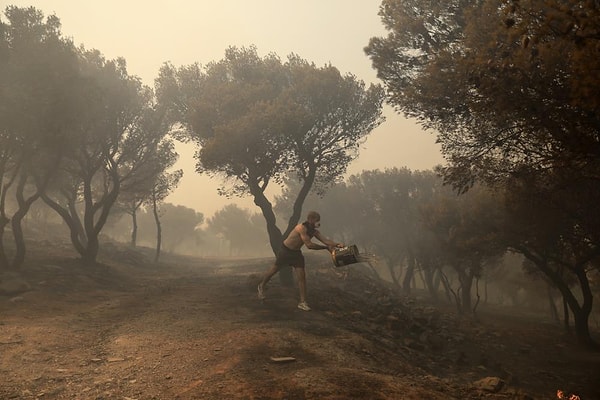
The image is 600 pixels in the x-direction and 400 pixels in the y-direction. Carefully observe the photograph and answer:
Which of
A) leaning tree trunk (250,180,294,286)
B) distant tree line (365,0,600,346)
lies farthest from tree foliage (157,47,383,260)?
distant tree line (365,0,600,346)

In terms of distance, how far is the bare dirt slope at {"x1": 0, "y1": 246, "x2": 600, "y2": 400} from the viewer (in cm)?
536

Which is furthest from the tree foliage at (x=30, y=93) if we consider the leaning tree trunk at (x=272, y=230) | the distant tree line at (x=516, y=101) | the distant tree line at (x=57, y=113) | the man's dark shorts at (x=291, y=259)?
the distant tree line at (x=516, y=101)

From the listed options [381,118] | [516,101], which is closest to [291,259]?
[516,101]

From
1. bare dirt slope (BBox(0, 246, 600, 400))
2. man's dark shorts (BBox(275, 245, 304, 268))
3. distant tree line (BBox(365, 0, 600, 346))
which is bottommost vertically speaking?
bare dirt slope (BBox(0, 246, 600, 400))

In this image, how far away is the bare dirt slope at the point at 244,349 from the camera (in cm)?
536

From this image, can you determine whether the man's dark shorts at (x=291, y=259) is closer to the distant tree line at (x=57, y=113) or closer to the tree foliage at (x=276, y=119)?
the tree foliage at (x=276, y=119)

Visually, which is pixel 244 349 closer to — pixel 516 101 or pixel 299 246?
pixel 299 246

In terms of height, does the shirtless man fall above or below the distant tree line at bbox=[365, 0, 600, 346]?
below

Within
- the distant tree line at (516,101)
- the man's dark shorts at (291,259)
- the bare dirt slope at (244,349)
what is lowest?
the bare dirt slope at (244,349)

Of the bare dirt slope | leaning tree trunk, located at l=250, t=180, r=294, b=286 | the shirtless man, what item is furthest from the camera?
leaning tree trunk, located at l=250, t=180, r=294, b=286

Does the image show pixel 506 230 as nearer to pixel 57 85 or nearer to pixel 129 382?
pixel 129 382

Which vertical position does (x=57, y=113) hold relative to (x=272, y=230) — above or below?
above

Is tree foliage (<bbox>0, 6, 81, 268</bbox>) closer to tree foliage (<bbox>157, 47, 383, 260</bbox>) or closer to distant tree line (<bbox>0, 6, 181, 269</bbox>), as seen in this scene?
distant tree line (<bbox>0, 6, 181, 269</bbox>)

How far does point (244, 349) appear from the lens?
698 centimetres
